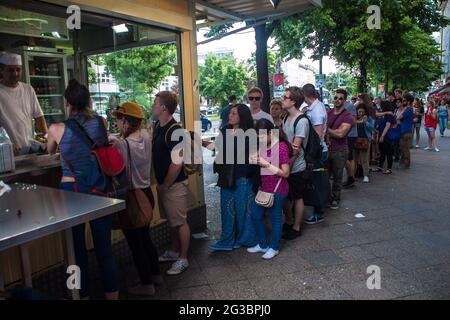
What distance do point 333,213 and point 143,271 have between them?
3238mm

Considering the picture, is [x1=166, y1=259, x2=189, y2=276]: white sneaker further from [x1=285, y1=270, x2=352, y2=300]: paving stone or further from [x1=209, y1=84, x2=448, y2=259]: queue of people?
[x1=285, y1=270, x2=352, y2=300]: paving stone

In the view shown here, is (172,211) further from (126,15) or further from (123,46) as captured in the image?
(123,46)

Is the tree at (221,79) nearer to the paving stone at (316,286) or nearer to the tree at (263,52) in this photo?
the tree at (263,52)

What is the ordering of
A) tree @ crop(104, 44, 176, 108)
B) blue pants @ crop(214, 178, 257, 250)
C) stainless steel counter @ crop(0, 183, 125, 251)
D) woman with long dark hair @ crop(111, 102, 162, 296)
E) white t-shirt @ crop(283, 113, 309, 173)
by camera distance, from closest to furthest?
stainless steel counter @ crop(0, 183, 125, 251) < woman with long dark hair @ crop(111, 102, 162, 296) < blue pants @ crop(214, 178, 257, 250) < white t-shirt @ crop(283, 113, 309, 173) < tree @ crop(104, 44, 176, 108)

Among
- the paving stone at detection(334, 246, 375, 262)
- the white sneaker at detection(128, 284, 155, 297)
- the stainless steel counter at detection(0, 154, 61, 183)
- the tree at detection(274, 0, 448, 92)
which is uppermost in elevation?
the tree at detection(274, 0, 448, 92)

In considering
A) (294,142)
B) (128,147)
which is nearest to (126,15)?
(128,147)

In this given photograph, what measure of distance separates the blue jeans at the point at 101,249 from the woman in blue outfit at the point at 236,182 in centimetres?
148

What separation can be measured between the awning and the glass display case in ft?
8.15

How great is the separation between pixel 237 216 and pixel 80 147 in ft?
6.48

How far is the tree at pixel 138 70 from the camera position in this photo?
570cm

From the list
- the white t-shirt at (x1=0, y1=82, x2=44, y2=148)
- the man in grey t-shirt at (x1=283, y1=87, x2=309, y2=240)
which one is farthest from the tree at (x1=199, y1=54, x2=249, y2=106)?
the white t-shirt at (x1=0, y1=82, x2=44, y2=148)

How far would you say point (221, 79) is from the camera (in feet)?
87.0

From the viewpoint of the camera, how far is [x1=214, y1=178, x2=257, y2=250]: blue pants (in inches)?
165
